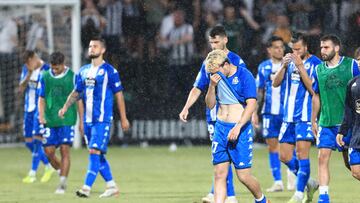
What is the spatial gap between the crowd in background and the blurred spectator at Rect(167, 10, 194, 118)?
0.9 inches

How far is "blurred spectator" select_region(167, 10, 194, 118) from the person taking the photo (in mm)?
24453

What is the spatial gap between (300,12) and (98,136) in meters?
10.9

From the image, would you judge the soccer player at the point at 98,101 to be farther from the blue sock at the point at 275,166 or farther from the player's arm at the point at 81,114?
the blue sock at the point at 275,166

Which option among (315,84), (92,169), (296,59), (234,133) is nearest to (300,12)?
(92,169)

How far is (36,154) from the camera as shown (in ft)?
60.6

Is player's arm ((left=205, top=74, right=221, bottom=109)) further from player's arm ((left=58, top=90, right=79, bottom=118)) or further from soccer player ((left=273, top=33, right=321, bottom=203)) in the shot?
player's arm ((left=58, top=90, right=79, bottom=118))

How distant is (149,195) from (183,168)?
4666mm

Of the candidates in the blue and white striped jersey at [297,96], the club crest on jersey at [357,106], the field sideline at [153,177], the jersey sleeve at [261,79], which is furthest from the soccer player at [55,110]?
the club crest on jersey at [357,106]

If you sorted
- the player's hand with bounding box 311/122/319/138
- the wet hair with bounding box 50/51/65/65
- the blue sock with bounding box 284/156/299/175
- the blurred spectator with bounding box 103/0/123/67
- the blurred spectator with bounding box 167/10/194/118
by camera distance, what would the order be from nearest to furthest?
1. the player's hand with bounding box 311/122/319/138
2. the blue sock with bounding box 284/156/299/175
3. the wet hair with bounding box 50/51/65/65
4. the blurred spectator with bounding box 167/10/194/118
5. the blurred spectator with bounding box 103/0/123/67

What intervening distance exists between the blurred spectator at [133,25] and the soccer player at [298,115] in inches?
423

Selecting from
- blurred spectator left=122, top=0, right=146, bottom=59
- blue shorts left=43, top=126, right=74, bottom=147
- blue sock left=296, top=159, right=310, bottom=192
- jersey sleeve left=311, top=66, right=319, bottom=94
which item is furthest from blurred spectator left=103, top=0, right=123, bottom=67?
jersey sleeve left=311, top=66, right=319, bottom=94

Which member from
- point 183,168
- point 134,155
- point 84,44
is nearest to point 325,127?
point 183,168

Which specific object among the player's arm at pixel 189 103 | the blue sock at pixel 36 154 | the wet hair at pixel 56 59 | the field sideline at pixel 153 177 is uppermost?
the wet hair at pixel 56 59

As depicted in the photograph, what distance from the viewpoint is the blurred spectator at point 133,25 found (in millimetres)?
25219
